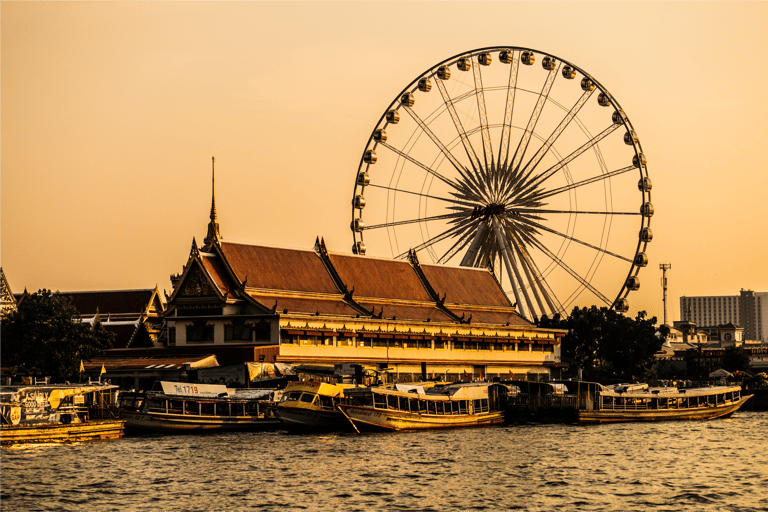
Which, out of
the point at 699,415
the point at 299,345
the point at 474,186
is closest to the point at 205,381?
the point at 299,345

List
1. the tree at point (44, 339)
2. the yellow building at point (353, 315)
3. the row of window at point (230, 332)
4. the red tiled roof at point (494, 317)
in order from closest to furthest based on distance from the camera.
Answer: the tree at point (44, 339) → the row of window at point (230, 332) → the yellow building at point (353, 315) → the red tiled roof at point (494, 317)

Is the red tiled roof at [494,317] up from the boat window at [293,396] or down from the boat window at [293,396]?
up

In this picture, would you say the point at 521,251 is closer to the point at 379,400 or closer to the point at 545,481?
the point at 379,400

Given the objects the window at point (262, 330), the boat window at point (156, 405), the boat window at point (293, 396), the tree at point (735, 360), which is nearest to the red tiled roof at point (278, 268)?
the window at point (262, 330)

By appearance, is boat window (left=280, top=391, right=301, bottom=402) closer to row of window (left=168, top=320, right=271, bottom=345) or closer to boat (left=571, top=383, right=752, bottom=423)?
row of window (left=168, top=320, right=271, bottom=345)

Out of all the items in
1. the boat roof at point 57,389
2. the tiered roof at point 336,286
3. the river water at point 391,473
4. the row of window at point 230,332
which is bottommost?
the river water at point 391,473

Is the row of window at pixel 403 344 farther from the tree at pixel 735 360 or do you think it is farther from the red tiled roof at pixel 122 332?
the tree at pixel 735 360

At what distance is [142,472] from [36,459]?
282 inches

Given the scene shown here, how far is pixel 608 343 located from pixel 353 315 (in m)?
41.1

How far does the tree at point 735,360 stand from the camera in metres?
153

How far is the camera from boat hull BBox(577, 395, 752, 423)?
86438mm

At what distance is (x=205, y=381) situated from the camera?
88.9 metres

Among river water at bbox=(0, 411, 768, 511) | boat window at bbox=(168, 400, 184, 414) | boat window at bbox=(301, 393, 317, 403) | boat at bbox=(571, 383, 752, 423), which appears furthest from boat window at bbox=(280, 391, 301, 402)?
boat at bbox=(571, 383, 752, 423)

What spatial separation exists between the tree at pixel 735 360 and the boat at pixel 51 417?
10161 cm
